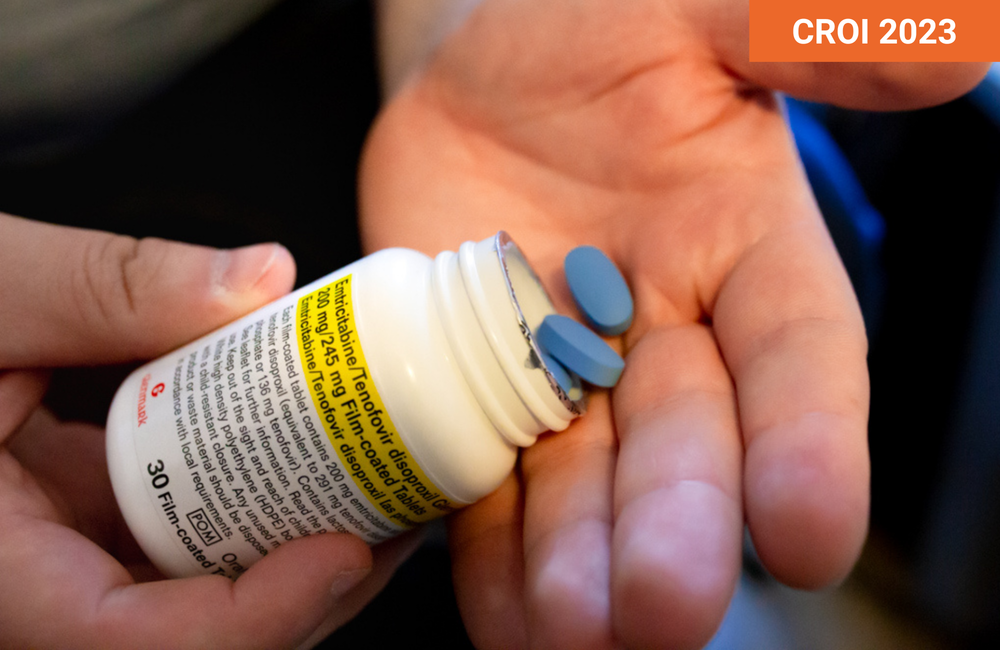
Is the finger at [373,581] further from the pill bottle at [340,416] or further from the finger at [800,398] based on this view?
the finger at [800,398]

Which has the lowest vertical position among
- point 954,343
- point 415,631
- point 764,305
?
point 415,631

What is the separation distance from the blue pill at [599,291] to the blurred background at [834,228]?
549 mm

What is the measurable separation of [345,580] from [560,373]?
1.12 feet

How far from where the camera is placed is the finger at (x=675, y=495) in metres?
0.58

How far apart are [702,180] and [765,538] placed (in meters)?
0.52

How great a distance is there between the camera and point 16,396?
90 cm

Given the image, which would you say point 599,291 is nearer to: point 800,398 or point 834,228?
point 800,398

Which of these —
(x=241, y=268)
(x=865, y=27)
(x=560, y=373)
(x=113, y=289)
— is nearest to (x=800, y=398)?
(x=560, y=373)

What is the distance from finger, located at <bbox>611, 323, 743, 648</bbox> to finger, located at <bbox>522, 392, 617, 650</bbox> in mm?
28

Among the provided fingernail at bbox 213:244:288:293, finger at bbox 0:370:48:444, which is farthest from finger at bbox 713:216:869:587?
finger at bbox 0:370:48:444

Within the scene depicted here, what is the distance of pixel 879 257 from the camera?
1.45 meters

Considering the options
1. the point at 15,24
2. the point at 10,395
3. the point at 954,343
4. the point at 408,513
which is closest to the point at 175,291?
the point at 10,395

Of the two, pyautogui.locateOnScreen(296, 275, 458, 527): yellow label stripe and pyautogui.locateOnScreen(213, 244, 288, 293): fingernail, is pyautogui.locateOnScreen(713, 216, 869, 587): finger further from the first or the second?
pyautogui.locateOnScreen(213, 244, 288, 293): fingernail

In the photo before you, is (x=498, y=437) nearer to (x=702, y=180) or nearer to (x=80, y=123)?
(x=702, y=180)
